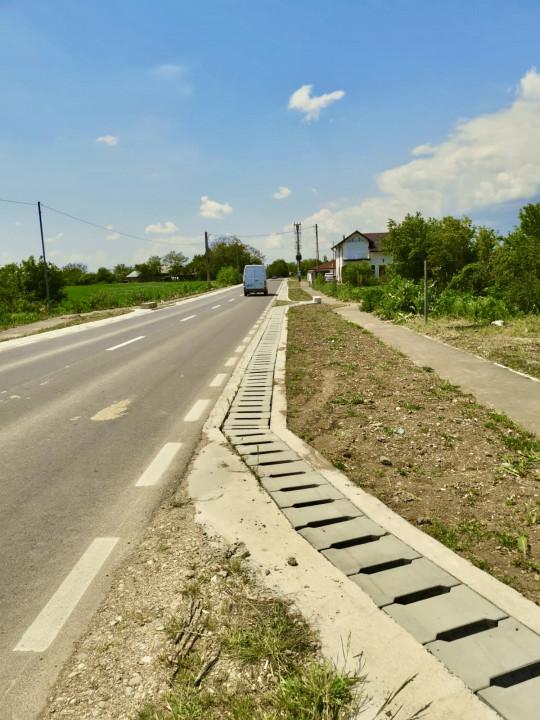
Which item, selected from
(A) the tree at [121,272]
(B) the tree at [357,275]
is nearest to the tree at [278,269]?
(A) the tree at [121,272]

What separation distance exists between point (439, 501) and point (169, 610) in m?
2.31

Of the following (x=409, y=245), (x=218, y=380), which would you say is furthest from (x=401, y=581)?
(x=409, y=245)

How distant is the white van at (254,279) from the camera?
4160 cm

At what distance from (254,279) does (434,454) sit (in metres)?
37.7

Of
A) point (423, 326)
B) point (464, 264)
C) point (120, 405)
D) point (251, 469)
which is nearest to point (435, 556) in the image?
point (251, 469)

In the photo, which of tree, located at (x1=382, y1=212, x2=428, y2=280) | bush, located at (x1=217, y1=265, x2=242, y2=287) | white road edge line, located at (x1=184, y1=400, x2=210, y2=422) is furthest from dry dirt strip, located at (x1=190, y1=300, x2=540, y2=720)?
bush, located at (x1=217, y1=265, x2=242, y2=287)

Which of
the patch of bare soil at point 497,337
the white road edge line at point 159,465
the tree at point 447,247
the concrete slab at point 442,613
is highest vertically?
the tree at point 447,247

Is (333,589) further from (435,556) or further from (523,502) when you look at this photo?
(523,502)

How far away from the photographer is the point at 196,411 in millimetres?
6797

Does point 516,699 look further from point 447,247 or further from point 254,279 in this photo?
point 254,279

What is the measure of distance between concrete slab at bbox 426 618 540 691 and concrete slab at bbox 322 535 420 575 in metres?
0.68

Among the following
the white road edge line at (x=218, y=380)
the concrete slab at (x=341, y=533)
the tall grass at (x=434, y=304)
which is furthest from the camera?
the tall grass at (x=434, y=304)

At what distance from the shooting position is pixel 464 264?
781 inches

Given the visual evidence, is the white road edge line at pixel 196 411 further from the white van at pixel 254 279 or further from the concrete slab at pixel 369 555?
the white van at pixel 254 279
